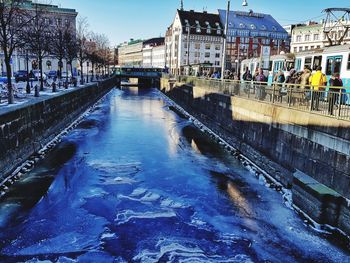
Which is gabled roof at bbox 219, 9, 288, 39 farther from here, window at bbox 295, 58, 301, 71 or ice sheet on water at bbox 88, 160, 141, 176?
ice sheet on water at bbox 88, 160, 141, 176

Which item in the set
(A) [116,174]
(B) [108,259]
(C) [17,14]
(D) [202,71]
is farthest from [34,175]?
(D) [202,71]

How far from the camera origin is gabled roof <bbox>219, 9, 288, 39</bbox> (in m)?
91.9

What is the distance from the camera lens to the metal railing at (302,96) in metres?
10.8

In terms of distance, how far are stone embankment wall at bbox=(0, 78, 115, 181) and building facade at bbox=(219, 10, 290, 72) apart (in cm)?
7168

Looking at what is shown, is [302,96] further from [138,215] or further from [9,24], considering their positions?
[9,24]

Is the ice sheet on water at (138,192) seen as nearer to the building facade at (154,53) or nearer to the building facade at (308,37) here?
the building facade at (308,37)

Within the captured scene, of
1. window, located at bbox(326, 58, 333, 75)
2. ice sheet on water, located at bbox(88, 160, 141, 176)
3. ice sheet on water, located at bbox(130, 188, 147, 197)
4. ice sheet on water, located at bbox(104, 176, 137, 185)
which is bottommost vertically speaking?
ice sheet on water, located at bbox(130, 188, 147, 197)

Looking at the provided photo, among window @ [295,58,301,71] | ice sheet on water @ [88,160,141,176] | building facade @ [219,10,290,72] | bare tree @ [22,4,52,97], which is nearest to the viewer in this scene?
ice sheet on water @ [88,160,141,176]

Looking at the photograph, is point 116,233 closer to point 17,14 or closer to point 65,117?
point 17,14

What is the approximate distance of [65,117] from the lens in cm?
2555

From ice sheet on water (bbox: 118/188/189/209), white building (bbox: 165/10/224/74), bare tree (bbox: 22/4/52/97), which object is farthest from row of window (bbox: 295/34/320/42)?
ice sheet on water (bbox: 118/188/189/209)

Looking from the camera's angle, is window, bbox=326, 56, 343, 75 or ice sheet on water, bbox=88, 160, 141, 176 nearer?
ice sheet on water, bbox=88, 160, 141, 176

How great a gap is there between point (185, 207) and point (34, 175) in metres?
6.70

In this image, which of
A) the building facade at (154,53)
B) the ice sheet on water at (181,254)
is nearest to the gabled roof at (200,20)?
the building facade at (154,53)
